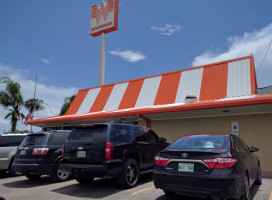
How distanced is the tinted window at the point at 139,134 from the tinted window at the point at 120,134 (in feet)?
1.27

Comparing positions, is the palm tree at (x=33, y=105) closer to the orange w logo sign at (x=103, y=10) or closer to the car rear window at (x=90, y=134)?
the orange w logo sign at (x=103, y=10)

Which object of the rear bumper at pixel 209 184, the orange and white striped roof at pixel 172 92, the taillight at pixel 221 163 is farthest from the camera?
the orange and white striped roof at pixel 172 92

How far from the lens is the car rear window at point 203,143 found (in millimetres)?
4543

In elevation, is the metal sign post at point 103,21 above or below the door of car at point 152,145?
above

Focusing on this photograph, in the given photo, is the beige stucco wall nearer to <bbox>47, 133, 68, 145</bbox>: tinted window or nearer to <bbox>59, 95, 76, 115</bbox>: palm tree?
<bbox>47, 133, 68, 145</bbox>: tinted window

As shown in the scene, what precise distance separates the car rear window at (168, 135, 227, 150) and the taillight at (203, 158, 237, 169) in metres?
0.39

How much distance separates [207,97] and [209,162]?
1049cm

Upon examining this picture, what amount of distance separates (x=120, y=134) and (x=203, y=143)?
2.44m

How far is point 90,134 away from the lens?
20.2 feet

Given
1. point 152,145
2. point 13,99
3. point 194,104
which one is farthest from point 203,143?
point 13,99

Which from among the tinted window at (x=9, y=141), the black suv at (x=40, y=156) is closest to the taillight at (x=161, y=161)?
the black suv at (x=40, y=156)

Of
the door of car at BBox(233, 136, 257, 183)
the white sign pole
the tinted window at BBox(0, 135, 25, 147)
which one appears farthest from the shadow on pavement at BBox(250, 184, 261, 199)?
the white sign pole

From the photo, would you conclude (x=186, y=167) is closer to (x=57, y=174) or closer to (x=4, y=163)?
(x=57, y=174)

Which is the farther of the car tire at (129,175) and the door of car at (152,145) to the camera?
the door of car at (152,145)
